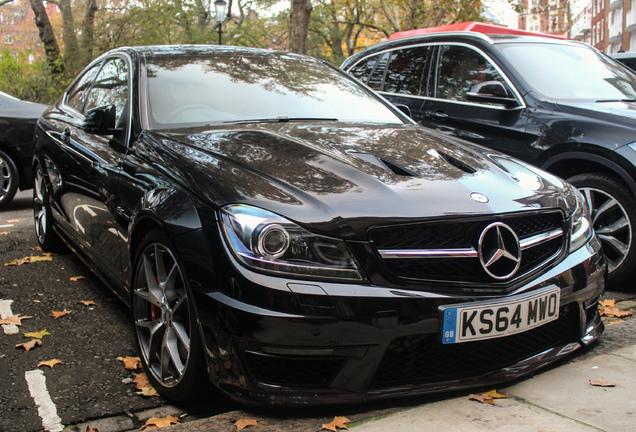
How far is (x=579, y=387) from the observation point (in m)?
2.89

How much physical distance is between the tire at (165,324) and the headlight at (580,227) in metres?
1.75

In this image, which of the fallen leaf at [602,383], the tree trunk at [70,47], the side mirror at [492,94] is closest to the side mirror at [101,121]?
the fallen leaf at [602,383]

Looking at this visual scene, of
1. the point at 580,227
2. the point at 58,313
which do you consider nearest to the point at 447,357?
the point at 580,227

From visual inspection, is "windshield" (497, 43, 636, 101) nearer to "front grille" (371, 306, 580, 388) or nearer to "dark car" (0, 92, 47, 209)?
"front grille" (371, 306, 580, 388)

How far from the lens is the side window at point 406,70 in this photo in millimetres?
6281

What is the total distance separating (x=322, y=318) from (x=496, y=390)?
3.10 feet

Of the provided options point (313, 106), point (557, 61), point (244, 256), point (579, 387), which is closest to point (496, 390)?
point (579, 387)

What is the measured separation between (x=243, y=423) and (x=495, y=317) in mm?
1061

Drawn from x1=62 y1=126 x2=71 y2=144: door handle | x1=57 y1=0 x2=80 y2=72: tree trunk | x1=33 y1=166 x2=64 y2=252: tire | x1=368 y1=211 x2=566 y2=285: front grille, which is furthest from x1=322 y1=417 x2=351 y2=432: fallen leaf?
x1=57 y1=0 x2=80 y2=72: tree trunk

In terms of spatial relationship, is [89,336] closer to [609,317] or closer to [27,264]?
[27,264]

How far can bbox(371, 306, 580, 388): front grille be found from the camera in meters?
2.55

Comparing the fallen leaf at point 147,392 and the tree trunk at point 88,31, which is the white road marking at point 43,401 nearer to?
the fallen leaf at point 147,392

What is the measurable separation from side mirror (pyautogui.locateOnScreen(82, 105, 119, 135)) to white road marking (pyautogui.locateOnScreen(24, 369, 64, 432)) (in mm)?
1343

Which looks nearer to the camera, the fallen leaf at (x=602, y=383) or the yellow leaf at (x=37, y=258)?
the fallen leaf at (x=602, y=383)
